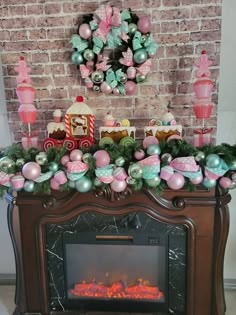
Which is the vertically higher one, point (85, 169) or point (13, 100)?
point (13, 100)

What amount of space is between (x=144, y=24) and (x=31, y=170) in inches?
44.8

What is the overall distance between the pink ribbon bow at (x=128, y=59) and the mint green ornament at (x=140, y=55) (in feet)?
0.11

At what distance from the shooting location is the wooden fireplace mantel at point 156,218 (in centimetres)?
183

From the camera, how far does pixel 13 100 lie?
87.7 inches

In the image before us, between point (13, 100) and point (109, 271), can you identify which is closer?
point (109, 271)

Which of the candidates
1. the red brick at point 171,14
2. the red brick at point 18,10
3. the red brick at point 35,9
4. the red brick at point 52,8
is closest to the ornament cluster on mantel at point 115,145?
the red brick at point 171,14

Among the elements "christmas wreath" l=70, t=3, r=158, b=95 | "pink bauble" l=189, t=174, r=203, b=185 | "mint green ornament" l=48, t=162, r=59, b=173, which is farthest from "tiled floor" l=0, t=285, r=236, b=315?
Answer: "christmas wreath" l=70, t=3, r=158, b=95

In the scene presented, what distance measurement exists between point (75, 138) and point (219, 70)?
1.05 meters

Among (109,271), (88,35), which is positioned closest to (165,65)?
(88,35)

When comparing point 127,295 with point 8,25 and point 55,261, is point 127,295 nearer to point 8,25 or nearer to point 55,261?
point 55,261

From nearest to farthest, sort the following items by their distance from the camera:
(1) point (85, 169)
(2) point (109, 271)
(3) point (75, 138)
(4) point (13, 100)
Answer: (1) point (85, 169) → (3) point (75, 138) → (2) point (109, 271) → (4) point (13, 100)

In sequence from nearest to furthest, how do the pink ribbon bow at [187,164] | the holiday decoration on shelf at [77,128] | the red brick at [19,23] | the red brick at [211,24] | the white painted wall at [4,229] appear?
the pink ribbon bow at [187,164]
the holiday decoration on shelf at [77,128]
the red brick at [211,24]
the red brick at [19,23]
the white painted wall at [4,229]

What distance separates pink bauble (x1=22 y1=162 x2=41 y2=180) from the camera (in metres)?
1.72

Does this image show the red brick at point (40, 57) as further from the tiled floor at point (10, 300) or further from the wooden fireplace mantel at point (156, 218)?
the tiled floor at point (10, 300)
